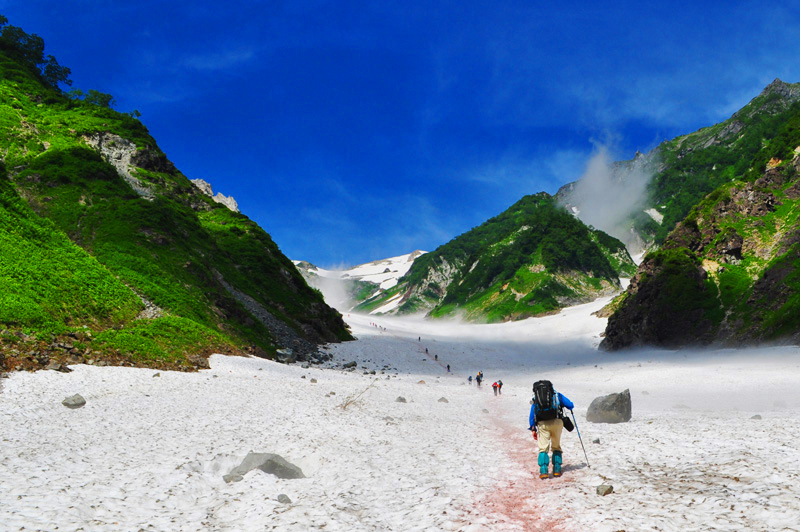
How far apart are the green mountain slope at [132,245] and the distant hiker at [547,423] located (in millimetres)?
23835

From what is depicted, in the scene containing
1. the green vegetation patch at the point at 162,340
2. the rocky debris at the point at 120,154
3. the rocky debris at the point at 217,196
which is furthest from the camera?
the rocky debris at the point at 217,196

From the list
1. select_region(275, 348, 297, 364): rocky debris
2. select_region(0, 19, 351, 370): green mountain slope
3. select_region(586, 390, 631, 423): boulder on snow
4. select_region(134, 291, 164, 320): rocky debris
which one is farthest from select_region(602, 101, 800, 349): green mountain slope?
select_region(134, 291, 164, 320): rocky debris

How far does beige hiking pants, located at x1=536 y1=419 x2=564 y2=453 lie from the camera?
11.4 meters

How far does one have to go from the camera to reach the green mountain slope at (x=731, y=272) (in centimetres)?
5438

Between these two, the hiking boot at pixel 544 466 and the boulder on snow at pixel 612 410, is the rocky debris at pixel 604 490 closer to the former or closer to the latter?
the hiking boot at pixel 544 466

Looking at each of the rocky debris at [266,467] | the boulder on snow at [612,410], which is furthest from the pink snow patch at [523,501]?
the boulder on snow at [612,410]

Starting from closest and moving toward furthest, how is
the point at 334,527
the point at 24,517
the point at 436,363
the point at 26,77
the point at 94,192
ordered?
the point at 24,517
the point at 334,527
the point at 94,192
the point at 436,363
the point at 26,77

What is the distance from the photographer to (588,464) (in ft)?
39.7

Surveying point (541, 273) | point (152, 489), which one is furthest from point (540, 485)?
point (541, 273)

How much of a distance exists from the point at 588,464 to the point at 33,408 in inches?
769

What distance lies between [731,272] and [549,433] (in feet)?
233

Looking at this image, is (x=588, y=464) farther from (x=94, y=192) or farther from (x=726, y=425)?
(x=94, y=192)

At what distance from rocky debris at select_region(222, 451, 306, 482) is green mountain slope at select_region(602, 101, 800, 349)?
2289 inches

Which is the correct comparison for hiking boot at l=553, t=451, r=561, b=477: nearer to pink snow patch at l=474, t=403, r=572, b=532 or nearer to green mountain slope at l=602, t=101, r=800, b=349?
pink snow patch at l=474, t=403, r=572, b=532
